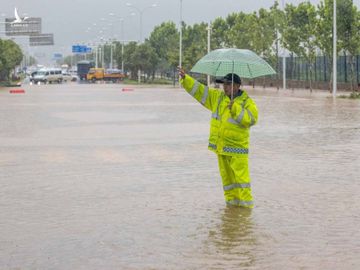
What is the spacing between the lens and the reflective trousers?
9.81m

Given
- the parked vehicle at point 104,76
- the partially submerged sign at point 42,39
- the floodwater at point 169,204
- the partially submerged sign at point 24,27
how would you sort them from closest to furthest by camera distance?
1. the floodwater at point 169,204
2. the partially submerged sign at point 24,27
3. the parked vehicle at point 104,76
4. the partially submerged sign at point 42,39

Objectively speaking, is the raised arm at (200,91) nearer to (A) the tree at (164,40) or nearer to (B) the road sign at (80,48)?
(A) the tree at (164,40)

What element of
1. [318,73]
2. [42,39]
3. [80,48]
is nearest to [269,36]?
[318,73]

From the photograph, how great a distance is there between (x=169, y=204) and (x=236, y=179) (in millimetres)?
1058

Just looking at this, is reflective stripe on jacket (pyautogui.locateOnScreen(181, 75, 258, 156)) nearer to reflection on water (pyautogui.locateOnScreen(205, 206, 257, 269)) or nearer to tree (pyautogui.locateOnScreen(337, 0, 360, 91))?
reflection on water (pyautogui.locateOnScreen(205, 206, 257, 269))

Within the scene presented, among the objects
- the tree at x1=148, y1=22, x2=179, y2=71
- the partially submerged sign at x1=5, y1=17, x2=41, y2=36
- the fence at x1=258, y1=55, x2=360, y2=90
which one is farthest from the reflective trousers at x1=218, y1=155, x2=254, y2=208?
the partially submerged sign at x1=5, y1=17, x2=41, y2=36

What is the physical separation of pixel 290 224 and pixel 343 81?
5131 cm

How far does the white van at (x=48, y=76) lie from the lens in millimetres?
96062

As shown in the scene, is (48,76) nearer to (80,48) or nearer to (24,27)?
(24,27)

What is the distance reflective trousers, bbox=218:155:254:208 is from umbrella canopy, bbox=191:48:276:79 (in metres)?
0.91

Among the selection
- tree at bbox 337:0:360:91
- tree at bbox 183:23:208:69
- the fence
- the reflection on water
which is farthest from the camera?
tree at bbox 183:23:208:69

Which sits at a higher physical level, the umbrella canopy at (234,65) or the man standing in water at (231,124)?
the umbrella canopy at (234,65)

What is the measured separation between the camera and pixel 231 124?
9750mm

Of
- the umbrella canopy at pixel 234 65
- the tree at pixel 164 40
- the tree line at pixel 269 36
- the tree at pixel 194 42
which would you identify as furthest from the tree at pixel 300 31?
the umbrella canopy at pixel 234 65
